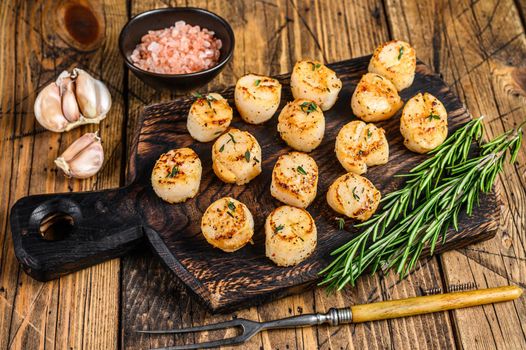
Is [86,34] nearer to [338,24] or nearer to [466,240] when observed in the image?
[338,24]

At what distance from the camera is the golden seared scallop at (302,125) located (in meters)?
3.56

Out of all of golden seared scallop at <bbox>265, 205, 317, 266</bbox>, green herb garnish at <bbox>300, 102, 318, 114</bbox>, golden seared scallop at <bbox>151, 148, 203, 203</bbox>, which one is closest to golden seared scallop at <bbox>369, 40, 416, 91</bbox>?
green herb garnish at <bbox>300, 102, 318, 114</bbox>

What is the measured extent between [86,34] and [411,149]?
7.15 ft

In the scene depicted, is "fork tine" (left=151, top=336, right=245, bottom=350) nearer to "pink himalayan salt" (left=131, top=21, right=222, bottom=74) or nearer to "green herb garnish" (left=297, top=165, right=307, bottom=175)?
"green herb garnish" (left=297, top=165, right=307, bottom=175)

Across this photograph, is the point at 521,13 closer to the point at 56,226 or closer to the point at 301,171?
the point at 301,171

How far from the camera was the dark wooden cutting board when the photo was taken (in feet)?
10.7

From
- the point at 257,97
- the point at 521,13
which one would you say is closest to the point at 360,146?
the point at 257,97

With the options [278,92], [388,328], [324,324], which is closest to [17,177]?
[278,92]

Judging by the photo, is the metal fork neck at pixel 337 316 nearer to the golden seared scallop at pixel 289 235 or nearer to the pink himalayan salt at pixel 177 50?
the golden seared scallop at pixel 289 235

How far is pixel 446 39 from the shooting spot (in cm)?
458

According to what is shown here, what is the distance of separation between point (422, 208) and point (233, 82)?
1.49 meters

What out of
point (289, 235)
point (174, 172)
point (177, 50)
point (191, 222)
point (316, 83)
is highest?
point (177, 50)

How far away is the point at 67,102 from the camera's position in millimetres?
3869

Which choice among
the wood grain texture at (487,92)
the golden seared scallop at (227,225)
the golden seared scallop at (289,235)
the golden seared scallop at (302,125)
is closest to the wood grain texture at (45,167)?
the golden seared scallop at (227,225)
